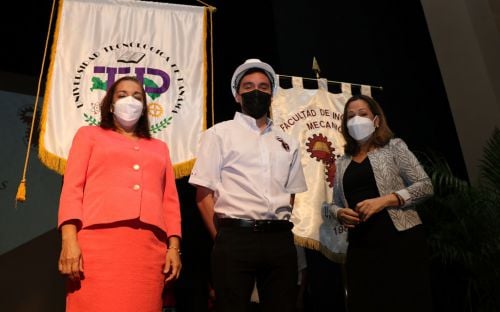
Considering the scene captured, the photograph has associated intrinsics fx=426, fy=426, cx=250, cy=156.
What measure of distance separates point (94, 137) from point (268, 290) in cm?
95

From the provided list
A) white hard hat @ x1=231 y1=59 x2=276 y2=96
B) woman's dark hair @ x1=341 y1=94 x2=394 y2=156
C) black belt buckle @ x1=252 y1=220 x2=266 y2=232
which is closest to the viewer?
black belt buckle @ x1=252 y1=220 x2=266 y2=232

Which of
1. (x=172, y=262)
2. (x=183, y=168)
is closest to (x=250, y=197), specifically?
(x=172, y=262)

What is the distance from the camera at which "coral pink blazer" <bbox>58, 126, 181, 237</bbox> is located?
1.60 meters

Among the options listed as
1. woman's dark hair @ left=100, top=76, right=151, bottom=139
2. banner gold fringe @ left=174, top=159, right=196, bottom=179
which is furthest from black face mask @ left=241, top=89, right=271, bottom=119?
banner gold fringe @ left=174, top=159, right=196, bottom=179

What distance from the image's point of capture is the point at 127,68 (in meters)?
2.68

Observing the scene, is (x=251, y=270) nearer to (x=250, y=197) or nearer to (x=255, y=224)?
(x=255, y=224)

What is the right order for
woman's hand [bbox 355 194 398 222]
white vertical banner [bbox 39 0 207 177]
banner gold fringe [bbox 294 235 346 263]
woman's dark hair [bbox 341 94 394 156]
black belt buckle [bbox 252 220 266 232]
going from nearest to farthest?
black belt buckle [bbox 252 220 266 232]
woman's hand [bbox 355 194 398 222]
woman's dark hair [bbox 341 94 394 156]
white vertical banner [bbox 39 0 207 177]
banner gold fringe [bbox 294 235 346 263]

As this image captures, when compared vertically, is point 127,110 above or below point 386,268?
above

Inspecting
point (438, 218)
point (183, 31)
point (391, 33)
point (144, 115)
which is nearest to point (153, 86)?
point (183, 31)

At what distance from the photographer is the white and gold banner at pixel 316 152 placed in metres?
2.97

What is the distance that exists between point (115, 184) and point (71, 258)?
318 mm

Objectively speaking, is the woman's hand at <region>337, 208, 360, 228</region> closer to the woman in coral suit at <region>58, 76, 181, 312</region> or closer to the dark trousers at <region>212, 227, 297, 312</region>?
the dark trousers at <region>212, 227, 297, 312</region>

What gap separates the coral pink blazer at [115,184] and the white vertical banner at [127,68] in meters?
0.74

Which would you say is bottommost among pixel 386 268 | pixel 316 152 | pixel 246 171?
pixel 386 268
